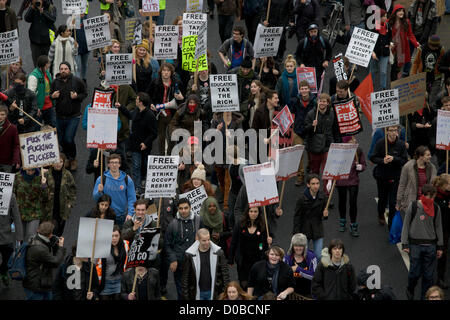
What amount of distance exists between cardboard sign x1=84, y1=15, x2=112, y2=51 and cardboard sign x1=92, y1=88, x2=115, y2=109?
101 inches

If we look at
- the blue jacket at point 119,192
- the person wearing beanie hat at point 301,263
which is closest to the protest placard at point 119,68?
the blue jacket at point 119,192

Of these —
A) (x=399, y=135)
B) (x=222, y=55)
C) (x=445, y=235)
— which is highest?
(x=222, y=55)

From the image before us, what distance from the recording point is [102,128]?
15.5m

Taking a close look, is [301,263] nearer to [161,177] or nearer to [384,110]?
[161,177]

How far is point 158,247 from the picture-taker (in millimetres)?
13352

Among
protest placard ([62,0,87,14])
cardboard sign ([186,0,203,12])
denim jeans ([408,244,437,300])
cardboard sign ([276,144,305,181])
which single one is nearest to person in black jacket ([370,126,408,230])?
cardboard sign ([276,144,305,181])

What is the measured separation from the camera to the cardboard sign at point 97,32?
754 inches

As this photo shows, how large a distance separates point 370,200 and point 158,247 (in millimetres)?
5171

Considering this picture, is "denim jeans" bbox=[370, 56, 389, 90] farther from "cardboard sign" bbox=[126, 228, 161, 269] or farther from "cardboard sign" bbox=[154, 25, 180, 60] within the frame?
"cardboard sign" bbox=[126, 228, 161, 269]

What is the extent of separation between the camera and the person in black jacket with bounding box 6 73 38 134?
1698 cm

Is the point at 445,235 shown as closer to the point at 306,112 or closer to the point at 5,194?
the point at 306,112

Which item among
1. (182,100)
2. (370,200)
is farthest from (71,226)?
(370,200)

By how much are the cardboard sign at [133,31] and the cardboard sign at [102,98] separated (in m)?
3.14

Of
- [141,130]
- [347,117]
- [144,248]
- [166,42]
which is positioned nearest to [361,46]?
[347,117]
